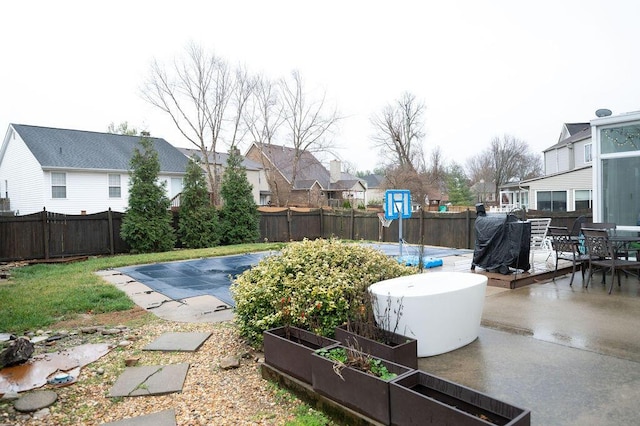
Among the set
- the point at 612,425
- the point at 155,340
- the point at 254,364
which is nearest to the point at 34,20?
the point at 155,340

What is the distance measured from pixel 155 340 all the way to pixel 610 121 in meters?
7.73

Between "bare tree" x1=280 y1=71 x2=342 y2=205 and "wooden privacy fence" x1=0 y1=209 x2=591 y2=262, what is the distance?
967 centimetres

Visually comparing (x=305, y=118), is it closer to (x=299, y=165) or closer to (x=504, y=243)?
(x=299, y=165)

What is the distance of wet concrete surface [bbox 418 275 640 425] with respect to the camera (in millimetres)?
2408

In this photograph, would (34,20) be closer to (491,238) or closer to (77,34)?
(77,34)

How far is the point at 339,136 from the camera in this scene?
25.6 m

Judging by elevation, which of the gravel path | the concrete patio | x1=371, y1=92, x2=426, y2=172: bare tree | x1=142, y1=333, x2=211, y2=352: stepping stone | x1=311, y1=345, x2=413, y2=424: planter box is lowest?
the gravel path

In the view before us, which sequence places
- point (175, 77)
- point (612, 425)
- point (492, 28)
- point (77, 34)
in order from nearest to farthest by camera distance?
point (612, 425)
point (77, 34)
point (492, 28)
point (175, 77)

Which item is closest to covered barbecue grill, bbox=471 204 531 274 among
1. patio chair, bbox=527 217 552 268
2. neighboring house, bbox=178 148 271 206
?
patio chair, bbox=527 217 552 268

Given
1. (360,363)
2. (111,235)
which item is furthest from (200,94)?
(360,363)

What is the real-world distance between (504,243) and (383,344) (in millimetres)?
3873

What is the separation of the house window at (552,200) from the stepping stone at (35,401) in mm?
21736

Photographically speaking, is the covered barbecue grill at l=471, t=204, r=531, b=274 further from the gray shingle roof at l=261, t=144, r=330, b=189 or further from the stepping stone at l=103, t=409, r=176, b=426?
the gray shingle roof at l=261, t=144, r=330, b=189

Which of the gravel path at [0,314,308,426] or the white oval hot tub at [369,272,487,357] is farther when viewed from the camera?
the white oval hot tub at [369,272,487,357]
